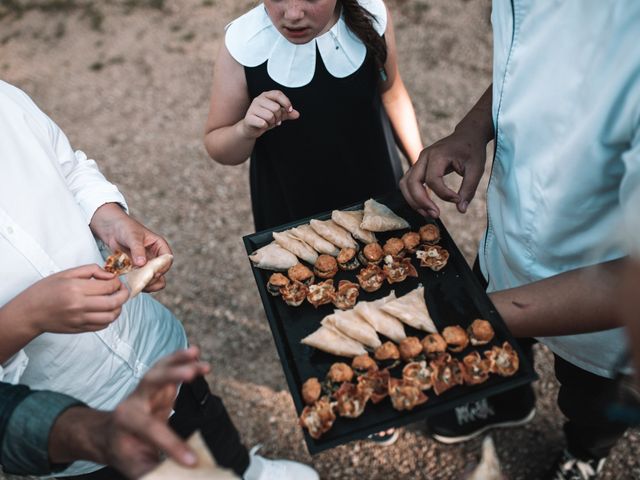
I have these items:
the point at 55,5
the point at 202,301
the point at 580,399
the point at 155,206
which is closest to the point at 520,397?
the point at 580,399

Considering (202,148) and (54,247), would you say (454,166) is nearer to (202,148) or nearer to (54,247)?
(54,247)

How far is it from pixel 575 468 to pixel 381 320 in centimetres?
138

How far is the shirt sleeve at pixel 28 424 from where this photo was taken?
1178 mm

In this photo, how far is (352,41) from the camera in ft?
6.81

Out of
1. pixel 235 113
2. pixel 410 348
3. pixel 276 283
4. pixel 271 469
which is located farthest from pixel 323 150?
pixel 271 469

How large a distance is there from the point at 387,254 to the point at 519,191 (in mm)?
471

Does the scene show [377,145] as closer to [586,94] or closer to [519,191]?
[519,191]

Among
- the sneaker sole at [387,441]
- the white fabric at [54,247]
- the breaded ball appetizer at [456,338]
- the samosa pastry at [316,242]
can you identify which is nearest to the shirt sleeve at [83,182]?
the white fabric at [54,247]

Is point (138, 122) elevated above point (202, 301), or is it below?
above

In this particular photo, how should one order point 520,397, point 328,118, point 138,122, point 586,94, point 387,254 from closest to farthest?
point 586,94, point 387,254, point 328,118, point 520,397, point 138,122

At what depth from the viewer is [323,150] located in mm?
2260

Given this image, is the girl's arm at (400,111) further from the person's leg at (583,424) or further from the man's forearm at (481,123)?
the person's leg at (583,424)

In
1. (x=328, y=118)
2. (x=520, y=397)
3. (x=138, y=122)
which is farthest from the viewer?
(x=138, y=122)

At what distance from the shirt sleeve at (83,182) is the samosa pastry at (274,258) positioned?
0.52 m
